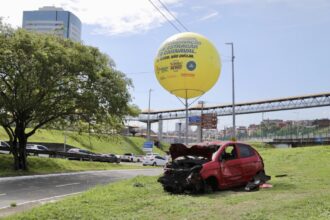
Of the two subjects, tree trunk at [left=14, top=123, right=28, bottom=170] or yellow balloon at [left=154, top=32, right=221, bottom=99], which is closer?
yellow balloon at [left=154, top=32, right=221, bottom=99]

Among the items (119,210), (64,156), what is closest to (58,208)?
(119,210)

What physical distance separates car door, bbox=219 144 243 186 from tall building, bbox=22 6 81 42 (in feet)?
60.3

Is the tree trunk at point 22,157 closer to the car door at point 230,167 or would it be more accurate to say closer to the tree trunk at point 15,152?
the tree trunk at point 15,152

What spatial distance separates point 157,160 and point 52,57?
28664 millimetres

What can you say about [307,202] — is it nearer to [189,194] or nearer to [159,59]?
[189,194]

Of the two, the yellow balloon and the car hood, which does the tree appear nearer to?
the yellow balloon

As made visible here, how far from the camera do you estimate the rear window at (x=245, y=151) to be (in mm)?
14487

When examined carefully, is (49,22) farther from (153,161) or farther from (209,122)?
(153,161)

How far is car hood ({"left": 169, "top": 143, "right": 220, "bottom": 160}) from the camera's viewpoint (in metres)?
13.6

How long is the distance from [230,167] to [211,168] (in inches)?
37.1

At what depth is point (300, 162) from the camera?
25969mm

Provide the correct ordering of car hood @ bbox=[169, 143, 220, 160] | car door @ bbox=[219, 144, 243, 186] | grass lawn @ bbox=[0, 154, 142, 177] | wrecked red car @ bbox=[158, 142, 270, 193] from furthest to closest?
1. grass lawn @ bbox=[0, 154, 142, 177]
2. car hood @ bbox=[169, 143, 220, 160]
3. car door @ bbox=[219, 144, 243, 186]
4. wrecked red car @ bbox=[158, 142, 270, 193]

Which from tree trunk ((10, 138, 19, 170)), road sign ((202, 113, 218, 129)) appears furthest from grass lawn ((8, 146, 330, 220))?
road sign ((202, 113, 218, 129))

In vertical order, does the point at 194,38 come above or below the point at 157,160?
above
